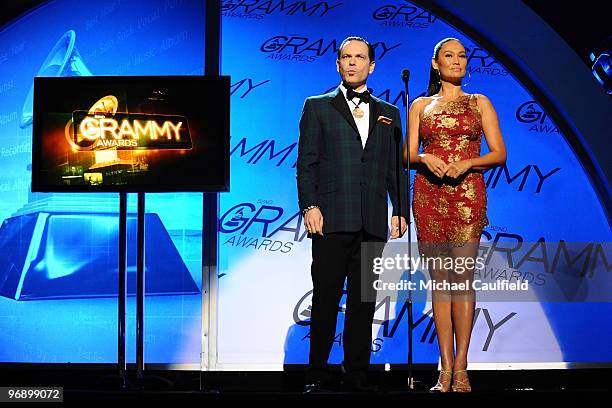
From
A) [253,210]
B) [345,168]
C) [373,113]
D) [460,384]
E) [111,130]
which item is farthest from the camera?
[253,210]

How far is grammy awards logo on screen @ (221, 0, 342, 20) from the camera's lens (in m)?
5.56

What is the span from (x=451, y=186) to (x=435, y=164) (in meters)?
0.14

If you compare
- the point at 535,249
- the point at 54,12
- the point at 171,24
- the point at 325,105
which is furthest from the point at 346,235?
the point at 54,12

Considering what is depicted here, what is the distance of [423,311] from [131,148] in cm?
220

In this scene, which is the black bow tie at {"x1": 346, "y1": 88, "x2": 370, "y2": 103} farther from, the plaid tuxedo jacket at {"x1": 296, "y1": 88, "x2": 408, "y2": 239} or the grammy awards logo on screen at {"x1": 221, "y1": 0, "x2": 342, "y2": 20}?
the grammy awards logo on screen at {"x1": 221, "y1": 0, "x2": 342, "y2": 20}

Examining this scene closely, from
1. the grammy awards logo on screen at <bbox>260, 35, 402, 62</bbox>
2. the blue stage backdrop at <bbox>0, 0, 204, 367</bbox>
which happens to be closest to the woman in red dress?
the grammy awards logo on screen at <bbox>260, 35, 402, 62</bbox>

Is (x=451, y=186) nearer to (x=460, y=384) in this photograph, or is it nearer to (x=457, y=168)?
(x=457, y=168)

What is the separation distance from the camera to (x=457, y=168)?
395 centimetres

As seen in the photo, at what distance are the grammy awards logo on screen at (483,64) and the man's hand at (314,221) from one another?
6.86ft

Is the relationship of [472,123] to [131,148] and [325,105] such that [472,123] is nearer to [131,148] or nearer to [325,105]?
[325,105]

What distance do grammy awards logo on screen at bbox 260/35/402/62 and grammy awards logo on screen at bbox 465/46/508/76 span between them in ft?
1.74

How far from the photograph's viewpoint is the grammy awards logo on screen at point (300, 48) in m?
5.54

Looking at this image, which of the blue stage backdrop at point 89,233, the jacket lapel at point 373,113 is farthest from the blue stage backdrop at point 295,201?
the jacket lapel at point 373,113

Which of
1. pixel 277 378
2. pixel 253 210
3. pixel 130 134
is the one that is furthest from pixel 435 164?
pixel 277 378
